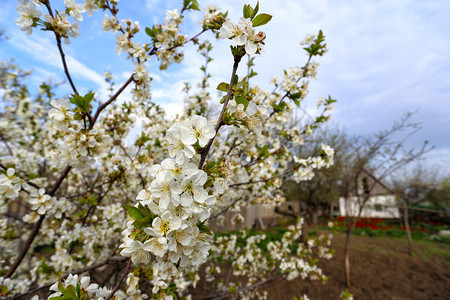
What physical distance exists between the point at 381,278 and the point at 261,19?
23.2 ft

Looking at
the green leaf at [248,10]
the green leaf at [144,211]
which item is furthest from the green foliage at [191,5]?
the green leaf at [144,211]

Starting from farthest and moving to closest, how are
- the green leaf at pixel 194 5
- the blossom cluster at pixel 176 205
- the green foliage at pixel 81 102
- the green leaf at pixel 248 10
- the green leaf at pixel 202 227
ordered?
the green leaf at pixel 194 5, the green foliage at pixel 81 102, the green leaf at pixel 248 10, the green leaf at pixel 202 227, the blossom cluster at pixel 176 205

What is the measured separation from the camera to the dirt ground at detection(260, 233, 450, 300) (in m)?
4.83

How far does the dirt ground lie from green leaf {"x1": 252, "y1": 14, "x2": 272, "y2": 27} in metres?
5.24

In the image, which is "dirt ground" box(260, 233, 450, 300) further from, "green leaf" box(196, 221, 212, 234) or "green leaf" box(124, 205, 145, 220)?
"green leaf" box(124, 205, 145, 220)

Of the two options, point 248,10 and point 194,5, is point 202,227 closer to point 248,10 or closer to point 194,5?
point 248,10

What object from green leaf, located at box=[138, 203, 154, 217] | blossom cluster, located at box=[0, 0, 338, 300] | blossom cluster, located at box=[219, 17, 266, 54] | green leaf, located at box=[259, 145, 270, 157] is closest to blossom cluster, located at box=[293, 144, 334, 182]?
blossom cluster, located at box=[0, 0, 338, 300]

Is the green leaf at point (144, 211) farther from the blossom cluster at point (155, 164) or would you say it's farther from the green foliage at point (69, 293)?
the green foliage at point (69, 293)

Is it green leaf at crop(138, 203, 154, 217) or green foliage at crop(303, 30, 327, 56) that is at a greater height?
green foliage at crop(303, 30, 327, 56)

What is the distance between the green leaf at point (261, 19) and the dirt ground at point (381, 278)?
524cm

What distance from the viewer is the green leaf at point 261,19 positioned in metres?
1.08

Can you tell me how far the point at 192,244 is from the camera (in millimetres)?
955

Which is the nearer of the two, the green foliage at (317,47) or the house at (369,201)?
the green foliage at (317,47)

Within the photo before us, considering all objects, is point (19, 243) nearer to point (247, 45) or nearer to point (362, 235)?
point (247, 45)
